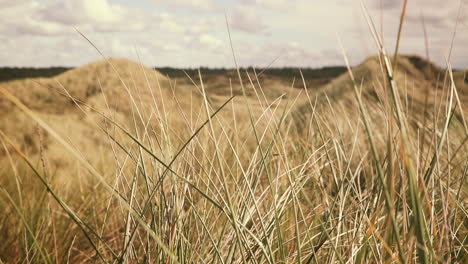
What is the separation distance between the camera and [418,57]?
302cm

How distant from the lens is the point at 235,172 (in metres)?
1.43

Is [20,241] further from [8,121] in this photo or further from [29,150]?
[8,121]

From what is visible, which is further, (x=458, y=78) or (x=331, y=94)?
(x=331, y=94)

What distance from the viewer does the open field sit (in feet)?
1.59

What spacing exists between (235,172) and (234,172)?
0.02 metres

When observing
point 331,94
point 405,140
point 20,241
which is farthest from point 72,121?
point 405,140

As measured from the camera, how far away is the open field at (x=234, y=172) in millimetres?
485

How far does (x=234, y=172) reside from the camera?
141 cm

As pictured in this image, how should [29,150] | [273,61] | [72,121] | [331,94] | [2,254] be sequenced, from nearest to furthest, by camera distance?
1. [273,61]
2. [2,254]
3. [29,150]
4. [72,121]
5. [331,94]

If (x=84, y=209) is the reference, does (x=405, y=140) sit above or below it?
above

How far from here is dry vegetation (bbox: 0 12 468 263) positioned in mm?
482

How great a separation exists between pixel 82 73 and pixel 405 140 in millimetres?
3189

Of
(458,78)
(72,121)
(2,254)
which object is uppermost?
(458,78)

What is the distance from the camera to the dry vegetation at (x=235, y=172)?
19.0 inches
